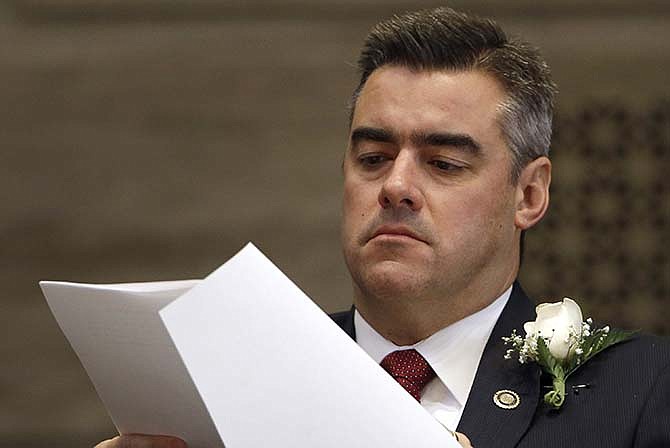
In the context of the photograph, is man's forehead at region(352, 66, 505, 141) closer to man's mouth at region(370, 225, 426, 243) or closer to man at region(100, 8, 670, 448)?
man at region(100, 8, 670, 448)

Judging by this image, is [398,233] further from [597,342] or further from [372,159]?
[597,342]

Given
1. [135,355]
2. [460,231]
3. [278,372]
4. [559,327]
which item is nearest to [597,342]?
[559,327]

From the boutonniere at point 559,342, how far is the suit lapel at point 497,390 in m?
0.03

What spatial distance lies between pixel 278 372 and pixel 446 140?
0.97 metres

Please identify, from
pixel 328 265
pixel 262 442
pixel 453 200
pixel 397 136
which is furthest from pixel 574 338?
pixel 328 265

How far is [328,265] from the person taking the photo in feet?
20.4

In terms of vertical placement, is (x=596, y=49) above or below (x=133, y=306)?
above

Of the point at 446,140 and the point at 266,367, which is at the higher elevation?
the point at 446,140

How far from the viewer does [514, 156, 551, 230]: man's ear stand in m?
3.41

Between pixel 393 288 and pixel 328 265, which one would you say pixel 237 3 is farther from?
pixel 393 288

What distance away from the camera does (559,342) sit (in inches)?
121

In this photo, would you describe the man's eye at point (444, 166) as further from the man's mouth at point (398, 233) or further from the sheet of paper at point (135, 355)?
the sheet of paper at point (135, 355)

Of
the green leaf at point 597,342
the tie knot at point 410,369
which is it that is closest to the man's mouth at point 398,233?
the tie knot at point 410,369

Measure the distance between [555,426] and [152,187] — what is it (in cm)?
352
